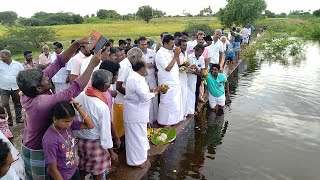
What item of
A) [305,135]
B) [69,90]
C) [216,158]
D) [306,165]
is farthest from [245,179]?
[69,90]

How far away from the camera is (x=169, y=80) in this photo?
605 centimetres

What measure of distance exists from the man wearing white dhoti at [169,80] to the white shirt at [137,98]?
147cm

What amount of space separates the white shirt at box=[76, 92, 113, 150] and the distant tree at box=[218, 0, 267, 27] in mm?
26533

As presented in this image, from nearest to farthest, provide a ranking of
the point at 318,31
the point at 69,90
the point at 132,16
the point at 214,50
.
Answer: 1. the point at 69,90
2. the point at 214,50
3. the point at 318,31
4. the point at 132,16

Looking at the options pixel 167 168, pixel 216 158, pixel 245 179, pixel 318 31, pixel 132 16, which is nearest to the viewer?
pixel 245 179

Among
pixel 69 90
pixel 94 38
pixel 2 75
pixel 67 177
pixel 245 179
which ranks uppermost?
pixel 94 38

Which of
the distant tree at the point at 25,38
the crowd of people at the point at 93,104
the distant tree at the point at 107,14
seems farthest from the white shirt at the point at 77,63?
the distant tree at the point at 107,14

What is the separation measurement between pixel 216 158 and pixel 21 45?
17.5 meters

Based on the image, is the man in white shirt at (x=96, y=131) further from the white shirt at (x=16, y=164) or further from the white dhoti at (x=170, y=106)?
the white dhoti at (x=170, y=106)

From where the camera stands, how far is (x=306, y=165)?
5.21 m

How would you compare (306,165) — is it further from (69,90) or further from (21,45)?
(21,45)

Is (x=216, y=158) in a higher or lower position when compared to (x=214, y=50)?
lower

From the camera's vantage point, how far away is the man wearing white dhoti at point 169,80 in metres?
5.98

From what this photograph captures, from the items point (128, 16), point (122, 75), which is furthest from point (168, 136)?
point (128, 16)
